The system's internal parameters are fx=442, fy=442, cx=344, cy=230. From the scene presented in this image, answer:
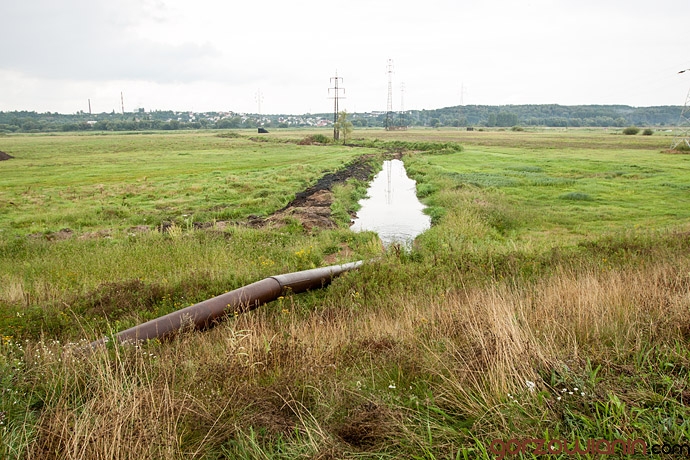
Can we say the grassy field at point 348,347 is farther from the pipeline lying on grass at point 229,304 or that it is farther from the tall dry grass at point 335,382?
the pipeline lying on grass at point 229,304

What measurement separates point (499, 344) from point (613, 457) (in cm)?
155

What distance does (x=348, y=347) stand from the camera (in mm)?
6062

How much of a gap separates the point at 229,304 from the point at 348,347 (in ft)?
11.5

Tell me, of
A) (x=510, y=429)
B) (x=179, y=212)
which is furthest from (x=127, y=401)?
(x=179, y=212)

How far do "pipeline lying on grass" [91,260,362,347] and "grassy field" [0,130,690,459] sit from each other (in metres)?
0.35

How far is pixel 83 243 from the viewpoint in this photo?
15.5 m

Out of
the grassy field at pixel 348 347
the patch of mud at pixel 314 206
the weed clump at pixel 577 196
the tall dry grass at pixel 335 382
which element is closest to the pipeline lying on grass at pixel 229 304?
the grassy field at pixel 348 347

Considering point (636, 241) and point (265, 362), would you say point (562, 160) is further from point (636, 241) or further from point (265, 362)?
point (265, 362)

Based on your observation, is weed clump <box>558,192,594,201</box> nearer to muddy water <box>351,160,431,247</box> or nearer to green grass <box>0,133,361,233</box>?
muddy water <box>351,160,431,247</box>

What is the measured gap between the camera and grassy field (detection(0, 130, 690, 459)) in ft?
12.5

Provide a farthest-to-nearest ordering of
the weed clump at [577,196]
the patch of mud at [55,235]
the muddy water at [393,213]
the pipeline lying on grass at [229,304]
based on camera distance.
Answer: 1. the weed clump at [577,196]
2. the muddy water at [393,213]
3. the patch of mud at [55,235]
4. the pipeline lying on grass at [229,304]

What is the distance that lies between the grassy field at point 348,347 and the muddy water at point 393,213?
3043mm

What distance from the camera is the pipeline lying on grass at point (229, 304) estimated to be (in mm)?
7645

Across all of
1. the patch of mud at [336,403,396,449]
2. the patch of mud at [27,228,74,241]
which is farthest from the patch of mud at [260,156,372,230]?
the patch of mud at [336,403,396,449]
